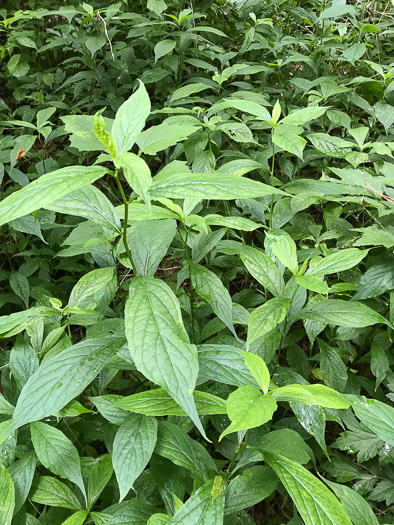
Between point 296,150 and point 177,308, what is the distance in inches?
34.4

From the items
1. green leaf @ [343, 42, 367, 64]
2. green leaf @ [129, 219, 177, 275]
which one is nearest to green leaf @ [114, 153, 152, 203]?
green leaf @ [129, 219, 177, 275]

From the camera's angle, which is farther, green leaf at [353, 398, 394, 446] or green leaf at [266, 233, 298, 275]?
green leaf at [266, 233, 298, 275]

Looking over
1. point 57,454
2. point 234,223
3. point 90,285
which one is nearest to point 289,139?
point 234,223

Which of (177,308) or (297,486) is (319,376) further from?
(177,308)

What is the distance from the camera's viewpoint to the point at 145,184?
2.46 ft

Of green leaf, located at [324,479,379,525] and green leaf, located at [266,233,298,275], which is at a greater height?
green leaf, located at [266,233,298,275]

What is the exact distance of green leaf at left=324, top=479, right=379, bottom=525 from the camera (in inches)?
36.4

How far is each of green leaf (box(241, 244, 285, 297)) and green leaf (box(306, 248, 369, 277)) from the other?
98mm

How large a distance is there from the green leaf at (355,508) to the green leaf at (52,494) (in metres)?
0.66

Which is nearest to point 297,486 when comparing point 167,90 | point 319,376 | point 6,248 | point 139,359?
point 139,359

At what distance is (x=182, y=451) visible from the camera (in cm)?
93

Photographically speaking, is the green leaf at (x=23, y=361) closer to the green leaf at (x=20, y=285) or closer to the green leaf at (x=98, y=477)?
the green leaf at (x=98, y=477)

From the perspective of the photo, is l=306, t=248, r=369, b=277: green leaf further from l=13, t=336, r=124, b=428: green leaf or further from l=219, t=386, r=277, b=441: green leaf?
l=13, t=336, r=124, b=428: green leaf

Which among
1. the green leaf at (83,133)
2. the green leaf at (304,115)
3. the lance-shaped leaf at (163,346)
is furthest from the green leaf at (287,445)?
the green leaf at (304,115)
